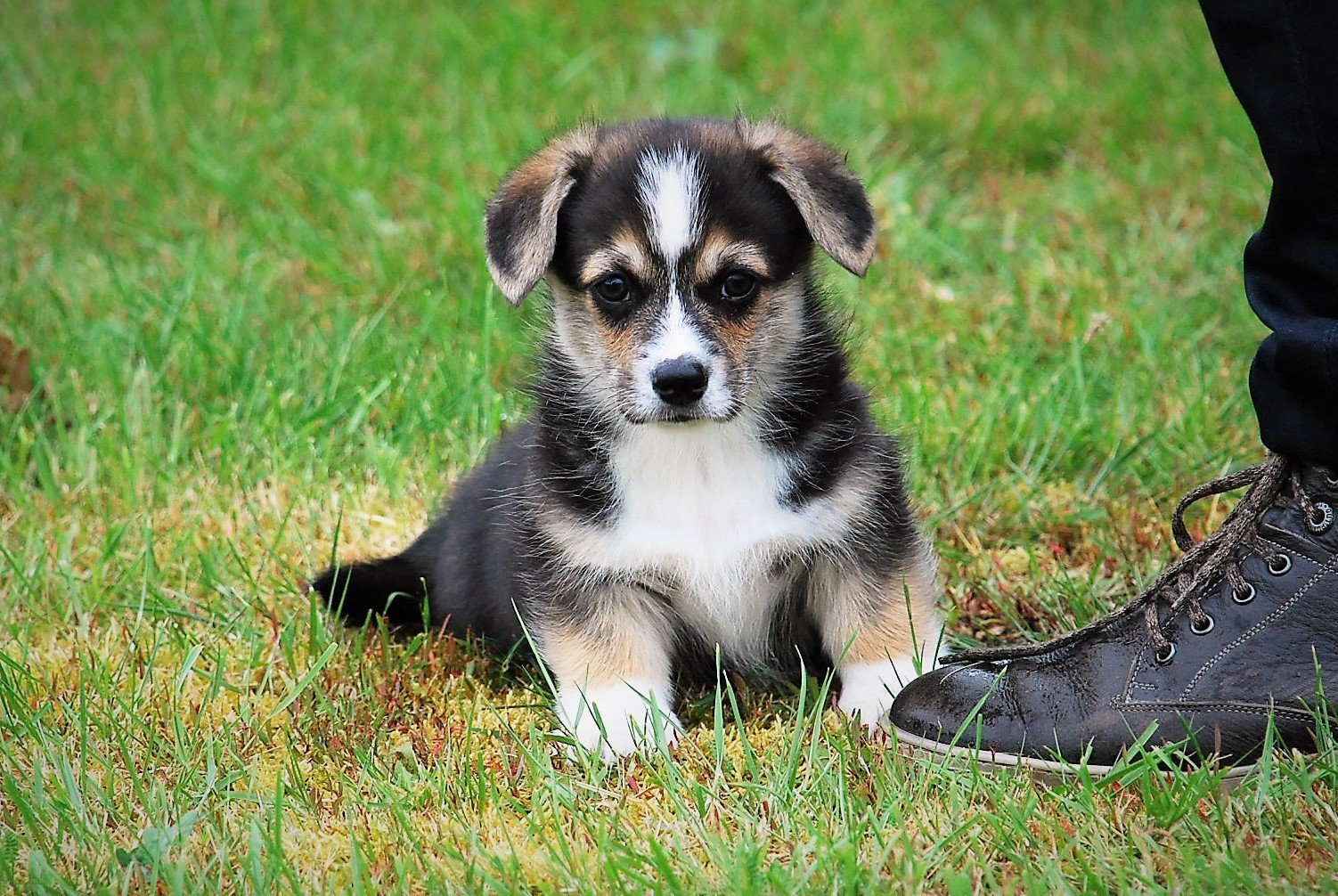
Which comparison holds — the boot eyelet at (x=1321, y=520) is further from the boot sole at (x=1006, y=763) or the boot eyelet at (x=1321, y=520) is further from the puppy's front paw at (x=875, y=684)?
the puppy's front paw at (x=875, y=684)

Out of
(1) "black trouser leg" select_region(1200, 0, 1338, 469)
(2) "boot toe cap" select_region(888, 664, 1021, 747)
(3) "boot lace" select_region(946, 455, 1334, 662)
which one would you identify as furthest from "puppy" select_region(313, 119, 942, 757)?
(1) "black trouser leg" select_region(1200, 0, 1338, 469)

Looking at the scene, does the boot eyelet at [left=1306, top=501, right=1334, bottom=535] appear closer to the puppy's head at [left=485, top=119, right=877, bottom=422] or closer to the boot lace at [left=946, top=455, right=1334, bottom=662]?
the boot lace at [left=946, top=455, right=1334, bottom=662]

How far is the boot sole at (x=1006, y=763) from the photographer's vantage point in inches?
94.7

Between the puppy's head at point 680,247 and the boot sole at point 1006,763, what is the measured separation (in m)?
0.72

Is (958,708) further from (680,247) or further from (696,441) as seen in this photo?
(680,247)

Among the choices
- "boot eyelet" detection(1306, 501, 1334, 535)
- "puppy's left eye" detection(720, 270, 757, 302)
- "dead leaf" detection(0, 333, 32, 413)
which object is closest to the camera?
"boot eyelet" detection(1306, 501, 1334, 535)

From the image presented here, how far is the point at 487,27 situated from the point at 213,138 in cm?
164

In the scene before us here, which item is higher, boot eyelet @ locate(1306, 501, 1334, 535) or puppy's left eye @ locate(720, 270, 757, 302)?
puppy's left eye @ locate(720, 270, 757, 302)

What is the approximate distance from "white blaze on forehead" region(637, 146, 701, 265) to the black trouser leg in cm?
97

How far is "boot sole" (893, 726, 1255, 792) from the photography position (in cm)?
241

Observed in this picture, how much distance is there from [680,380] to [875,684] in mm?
735

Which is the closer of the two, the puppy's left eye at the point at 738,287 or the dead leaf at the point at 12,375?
the puppy's left eye at the point at 738,287

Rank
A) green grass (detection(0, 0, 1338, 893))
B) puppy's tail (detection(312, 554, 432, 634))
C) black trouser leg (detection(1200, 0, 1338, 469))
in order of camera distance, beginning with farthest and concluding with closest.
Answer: puppy's tail (detection(312, 554, 432, 634))
green grass (detection(0, 0, 1338, 893))
black trouser leg (detection(1200, 0, 1338, 469))

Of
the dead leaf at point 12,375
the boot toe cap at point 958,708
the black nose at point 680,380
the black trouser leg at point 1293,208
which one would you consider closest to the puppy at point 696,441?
the black nose at point 680,380
